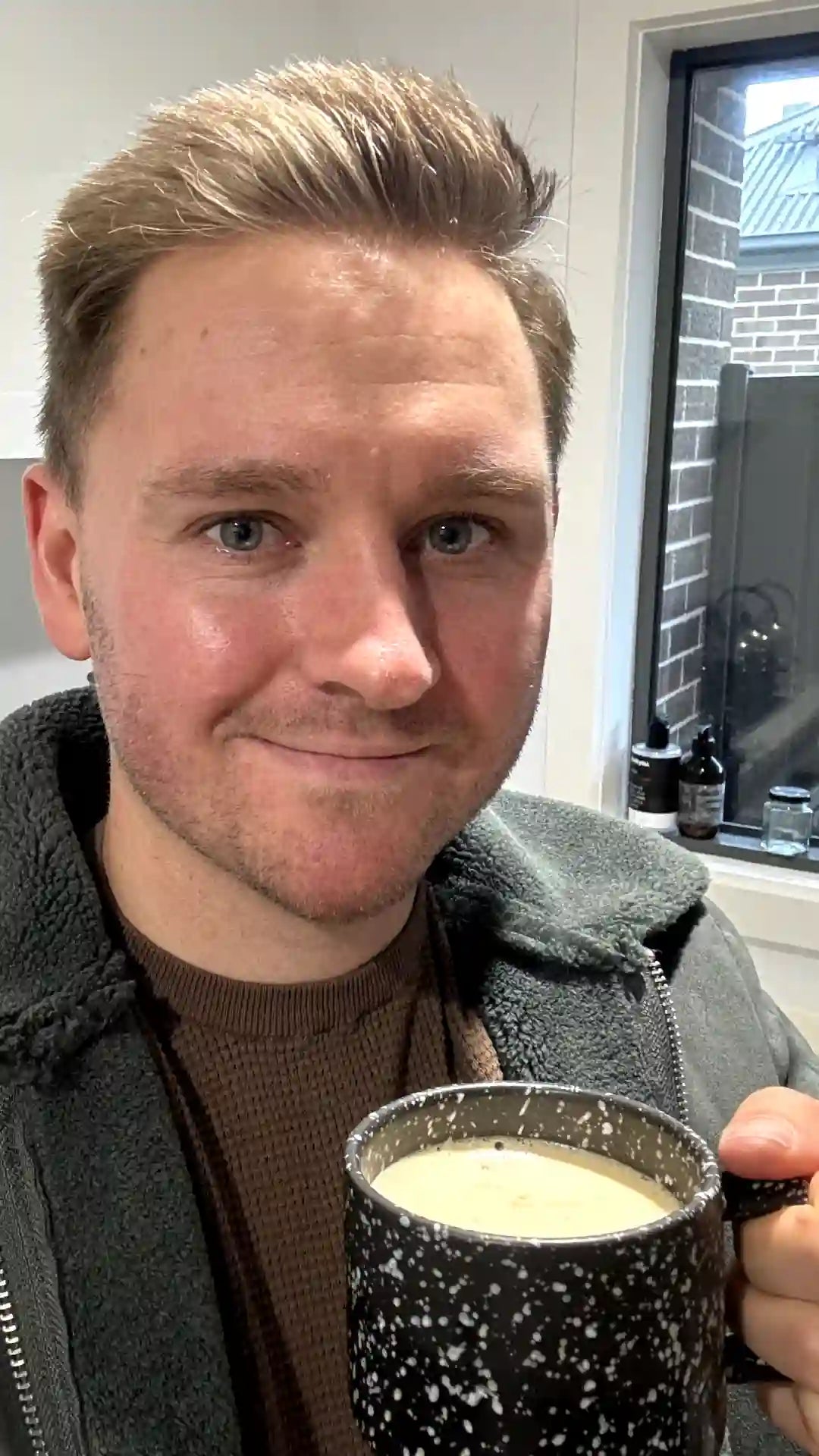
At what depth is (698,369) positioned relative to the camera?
7.53 feet

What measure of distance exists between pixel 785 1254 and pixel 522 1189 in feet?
0.37

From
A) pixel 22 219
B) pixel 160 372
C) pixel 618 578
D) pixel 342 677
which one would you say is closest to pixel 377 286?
pixel 160 372

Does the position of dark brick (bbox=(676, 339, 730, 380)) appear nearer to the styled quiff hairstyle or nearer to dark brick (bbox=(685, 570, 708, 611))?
dark brick (bbox=(685, 570, 708, 611))

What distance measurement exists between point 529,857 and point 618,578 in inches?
51.1

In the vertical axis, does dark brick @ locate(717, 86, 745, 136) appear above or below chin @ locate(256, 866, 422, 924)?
above

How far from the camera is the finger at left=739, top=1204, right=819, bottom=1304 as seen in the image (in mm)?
507

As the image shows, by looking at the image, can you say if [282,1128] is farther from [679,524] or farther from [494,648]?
[679,524]

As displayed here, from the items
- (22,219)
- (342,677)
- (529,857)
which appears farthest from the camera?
(22,219)

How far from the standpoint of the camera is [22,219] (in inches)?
59.9

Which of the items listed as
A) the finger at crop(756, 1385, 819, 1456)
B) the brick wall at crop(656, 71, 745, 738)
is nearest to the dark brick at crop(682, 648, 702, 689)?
the brick wall at crop(656, 71, 745, 738)

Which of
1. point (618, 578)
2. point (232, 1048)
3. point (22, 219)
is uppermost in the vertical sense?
point (22, 219)

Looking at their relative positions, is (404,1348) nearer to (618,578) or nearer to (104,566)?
(104,566)

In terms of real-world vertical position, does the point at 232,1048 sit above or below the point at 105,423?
below

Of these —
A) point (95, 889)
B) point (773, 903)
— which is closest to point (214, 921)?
point (95, 889)
